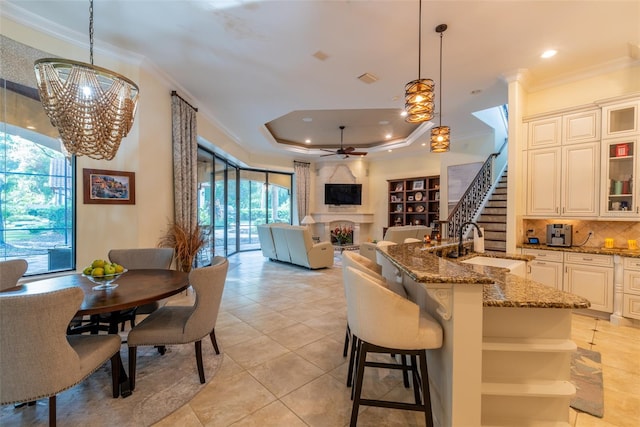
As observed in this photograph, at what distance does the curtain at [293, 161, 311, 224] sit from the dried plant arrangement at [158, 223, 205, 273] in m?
5.71

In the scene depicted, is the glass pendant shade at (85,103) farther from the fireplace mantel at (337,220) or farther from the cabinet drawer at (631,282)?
the fireplace mantel at (337,220)

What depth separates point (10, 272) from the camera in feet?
7.64

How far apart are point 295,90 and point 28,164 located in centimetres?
335

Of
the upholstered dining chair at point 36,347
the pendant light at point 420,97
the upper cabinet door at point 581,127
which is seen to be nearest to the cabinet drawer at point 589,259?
the upper cabinet door at point 581,127

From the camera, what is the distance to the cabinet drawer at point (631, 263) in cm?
318

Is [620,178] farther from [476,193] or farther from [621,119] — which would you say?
[476,193]

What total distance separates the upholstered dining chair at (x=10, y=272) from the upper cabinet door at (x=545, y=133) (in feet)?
19.8

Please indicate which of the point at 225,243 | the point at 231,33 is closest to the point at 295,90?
the point at 231,33

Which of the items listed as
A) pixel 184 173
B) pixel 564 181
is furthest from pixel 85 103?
pixel 564 181

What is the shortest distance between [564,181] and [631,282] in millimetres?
1383

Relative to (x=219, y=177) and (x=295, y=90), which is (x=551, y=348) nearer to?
(x=295, y=90)

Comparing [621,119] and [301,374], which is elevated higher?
[621,119]

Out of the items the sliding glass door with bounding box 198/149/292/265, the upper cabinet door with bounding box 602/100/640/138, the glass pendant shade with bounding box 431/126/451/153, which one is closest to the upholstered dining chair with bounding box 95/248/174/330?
the sliding glass door with bounding box 198/149/292/265

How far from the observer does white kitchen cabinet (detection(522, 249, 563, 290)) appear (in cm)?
367
